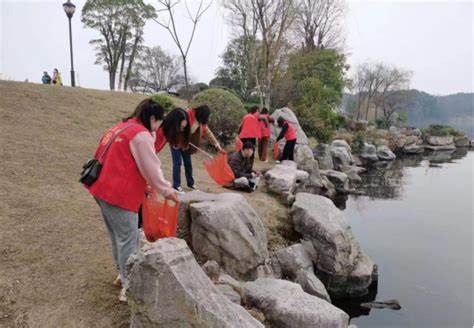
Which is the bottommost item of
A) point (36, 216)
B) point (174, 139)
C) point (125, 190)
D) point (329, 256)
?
point (329, 256)

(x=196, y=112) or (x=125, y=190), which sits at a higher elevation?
(x=196, y=112)

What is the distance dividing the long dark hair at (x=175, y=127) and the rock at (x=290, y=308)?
1.69 metres

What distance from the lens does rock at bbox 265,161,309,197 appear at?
22.1 feet

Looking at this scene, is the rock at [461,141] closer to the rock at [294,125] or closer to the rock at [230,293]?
the rock at [294,125]

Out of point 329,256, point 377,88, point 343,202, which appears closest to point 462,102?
point 377,88

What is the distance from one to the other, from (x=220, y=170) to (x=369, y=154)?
15.4 m

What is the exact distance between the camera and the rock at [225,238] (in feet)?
12.6

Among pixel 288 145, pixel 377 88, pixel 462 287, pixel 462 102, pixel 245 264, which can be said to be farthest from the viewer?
pixel 462 102

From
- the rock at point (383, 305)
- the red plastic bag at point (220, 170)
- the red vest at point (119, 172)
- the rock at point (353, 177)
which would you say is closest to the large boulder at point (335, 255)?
the rock at point (383, 305)

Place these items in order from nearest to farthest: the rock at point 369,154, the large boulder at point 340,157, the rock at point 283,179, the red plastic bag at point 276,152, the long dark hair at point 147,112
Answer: the long dark hair at point 147,112 < the rock at point 283,179 < the red plastic bag at point 276,152 < the large boulder at point 340,157 < the rock at point 369,154

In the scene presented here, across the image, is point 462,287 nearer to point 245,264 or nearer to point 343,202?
point 245,264

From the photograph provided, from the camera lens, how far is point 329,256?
202 inches

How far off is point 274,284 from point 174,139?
74.6 inches

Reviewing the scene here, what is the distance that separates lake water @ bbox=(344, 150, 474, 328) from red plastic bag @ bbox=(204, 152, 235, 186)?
303cm
